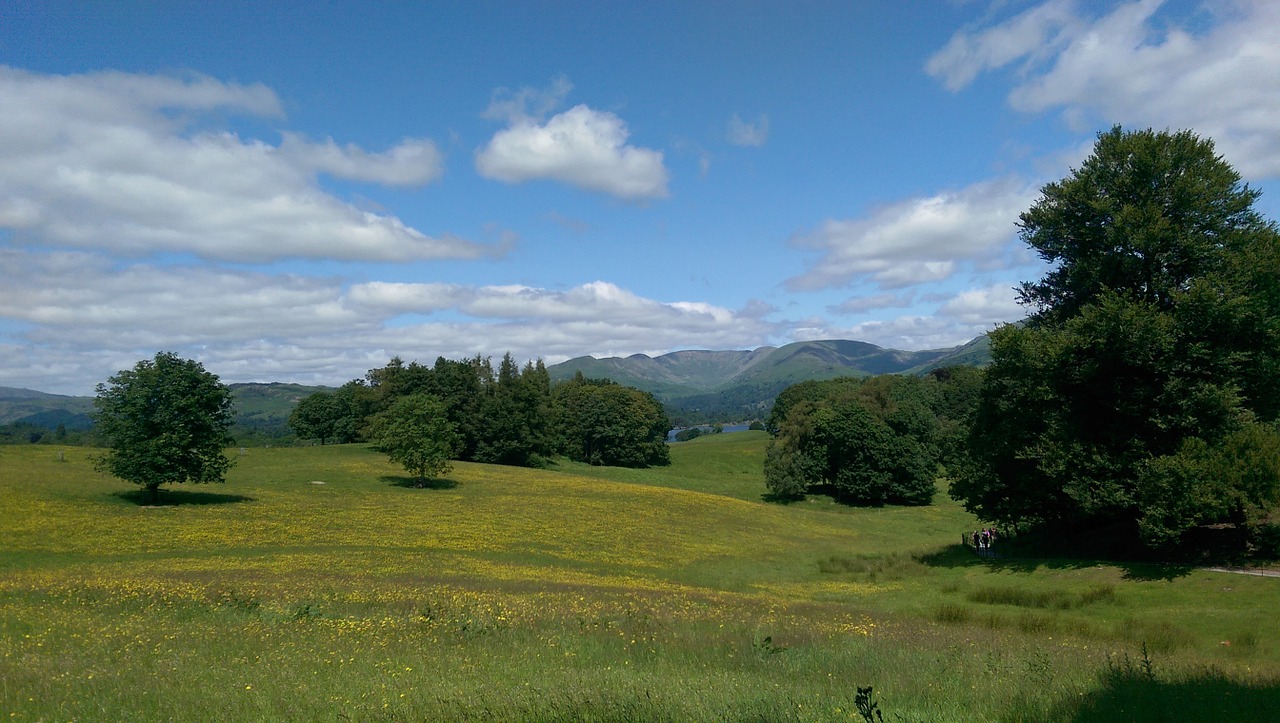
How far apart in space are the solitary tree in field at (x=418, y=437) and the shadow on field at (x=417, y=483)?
1.37 feet

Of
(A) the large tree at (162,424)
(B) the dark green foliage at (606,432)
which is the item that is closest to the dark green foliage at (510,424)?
(B) the dark green foliage at (606,432)

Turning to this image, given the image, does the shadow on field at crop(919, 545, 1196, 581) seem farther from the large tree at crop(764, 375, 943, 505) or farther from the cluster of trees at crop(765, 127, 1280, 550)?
→ the large tree at crop(764, 375, 943, 505)

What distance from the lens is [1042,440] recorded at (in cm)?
3278

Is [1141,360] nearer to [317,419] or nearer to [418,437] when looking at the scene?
[418,437]

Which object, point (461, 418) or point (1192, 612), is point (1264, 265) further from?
point (461, 418)

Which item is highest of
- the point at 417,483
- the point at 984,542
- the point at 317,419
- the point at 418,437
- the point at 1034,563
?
the point at 317,419

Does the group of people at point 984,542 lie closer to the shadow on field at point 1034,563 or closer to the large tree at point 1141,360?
the shadow on field at point 1034,563

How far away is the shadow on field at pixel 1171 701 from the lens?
785 cm

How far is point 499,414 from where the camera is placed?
95000mm

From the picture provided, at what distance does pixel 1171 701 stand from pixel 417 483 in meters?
64.3

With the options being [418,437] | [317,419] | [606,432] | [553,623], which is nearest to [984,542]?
[553,623]

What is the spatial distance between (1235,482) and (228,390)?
5634 cm

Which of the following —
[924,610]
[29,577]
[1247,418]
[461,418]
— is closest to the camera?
[29,577]

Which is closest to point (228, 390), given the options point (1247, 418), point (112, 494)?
point (112, 494)
